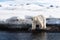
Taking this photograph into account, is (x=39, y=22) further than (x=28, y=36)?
Yes

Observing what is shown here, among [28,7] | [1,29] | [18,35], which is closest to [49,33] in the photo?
[18,35]

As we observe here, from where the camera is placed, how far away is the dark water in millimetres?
9875

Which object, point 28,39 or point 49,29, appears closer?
point 28,39

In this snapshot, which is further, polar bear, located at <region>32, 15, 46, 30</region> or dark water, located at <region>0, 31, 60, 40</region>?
polar bear, located at <region>32, 15, 46, 30</region>

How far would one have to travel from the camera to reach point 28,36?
10.1 metres

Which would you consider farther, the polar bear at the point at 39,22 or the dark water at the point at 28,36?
the polar bear at the point at 39,22

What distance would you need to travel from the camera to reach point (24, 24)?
11.6 meters

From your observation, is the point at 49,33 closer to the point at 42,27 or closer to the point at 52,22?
the point at 42,27

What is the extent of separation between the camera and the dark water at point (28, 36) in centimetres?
988

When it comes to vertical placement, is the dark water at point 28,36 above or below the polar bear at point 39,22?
below

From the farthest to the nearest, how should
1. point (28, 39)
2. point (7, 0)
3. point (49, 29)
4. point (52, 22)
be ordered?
point (7, 0), point (52, 22), point (49, 29), point (28, 39)

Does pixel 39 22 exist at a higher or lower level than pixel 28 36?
higher

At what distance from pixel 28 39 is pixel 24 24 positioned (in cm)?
205

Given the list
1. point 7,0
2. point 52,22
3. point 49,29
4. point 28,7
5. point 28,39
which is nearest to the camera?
point 28,39
